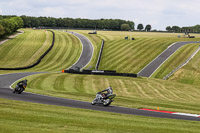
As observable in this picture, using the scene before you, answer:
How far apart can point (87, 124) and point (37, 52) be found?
84.0 meters

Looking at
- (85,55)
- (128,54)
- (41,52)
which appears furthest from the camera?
(41,52)

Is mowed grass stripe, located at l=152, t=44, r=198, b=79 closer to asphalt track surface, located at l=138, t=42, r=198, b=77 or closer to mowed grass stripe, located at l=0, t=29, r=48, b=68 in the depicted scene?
asphalt track surface, located at l=138, t=42, r=198, b=77

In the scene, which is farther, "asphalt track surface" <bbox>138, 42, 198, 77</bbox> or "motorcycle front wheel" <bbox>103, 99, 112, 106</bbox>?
"asphalt track surface" <bbox>138, 42, 198, 77</bbox>

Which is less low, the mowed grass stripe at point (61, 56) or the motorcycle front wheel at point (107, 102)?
the motorcycle front wheel at point (107, 102)

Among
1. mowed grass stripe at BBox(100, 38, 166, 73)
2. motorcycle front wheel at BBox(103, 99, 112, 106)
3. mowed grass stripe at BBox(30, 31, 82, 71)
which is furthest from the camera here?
mowed grass stripe at BBox(30, 31, 82, 71)

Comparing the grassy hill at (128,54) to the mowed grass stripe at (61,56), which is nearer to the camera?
the grassy hill at (128,54)

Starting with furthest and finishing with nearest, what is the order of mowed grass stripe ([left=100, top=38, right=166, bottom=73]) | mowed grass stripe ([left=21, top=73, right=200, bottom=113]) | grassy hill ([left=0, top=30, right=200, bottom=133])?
mowed grass stripe ([left=100, top=38, right=166, bottom=73]) → mowed grass stripe ([left=21, top=73, right=200, bottom=113]) → grassy hill ([left=0, top=30, right=200, bottom=133])

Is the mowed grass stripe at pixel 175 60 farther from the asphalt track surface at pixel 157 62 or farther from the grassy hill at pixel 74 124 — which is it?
the grassy hill at pixel 74 124

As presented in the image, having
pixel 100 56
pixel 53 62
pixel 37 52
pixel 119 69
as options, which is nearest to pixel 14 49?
pixel 37 52

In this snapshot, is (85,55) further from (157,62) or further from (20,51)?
(157,62)

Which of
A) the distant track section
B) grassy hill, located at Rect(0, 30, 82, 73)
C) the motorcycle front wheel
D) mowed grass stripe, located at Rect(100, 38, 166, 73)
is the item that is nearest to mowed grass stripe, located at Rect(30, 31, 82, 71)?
grassy hill, located at Rect(0, 30, 82, 73)

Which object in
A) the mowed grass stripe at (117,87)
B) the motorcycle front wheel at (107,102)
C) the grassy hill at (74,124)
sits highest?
the grassy hill at (74,124)

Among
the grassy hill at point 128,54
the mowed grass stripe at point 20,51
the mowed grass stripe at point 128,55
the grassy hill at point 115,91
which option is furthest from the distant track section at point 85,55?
the mowed grass stripe at point 20,51

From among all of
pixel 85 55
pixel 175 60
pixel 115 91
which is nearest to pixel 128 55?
pixel 85 55
